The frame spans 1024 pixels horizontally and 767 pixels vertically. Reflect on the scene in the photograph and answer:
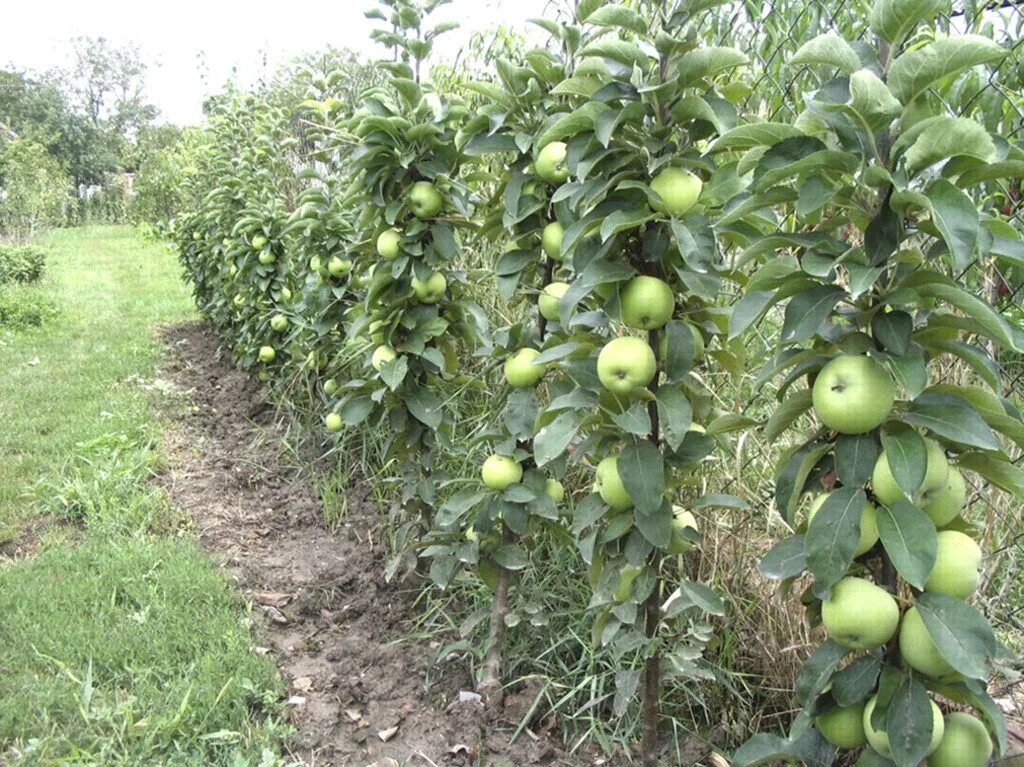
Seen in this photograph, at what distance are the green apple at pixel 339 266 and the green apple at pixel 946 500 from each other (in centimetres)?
310

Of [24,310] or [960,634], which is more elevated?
[960,634]

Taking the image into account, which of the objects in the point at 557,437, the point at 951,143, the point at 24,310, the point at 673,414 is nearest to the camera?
the point at 951,143

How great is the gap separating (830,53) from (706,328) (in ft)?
2.44

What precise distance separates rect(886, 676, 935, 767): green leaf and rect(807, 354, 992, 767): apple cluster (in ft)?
0.12

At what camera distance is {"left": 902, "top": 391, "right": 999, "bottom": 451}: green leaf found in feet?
4.18

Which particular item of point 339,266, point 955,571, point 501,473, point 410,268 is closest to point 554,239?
point 501,473

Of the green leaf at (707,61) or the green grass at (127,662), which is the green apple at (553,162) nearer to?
the green leaf at (707,61)

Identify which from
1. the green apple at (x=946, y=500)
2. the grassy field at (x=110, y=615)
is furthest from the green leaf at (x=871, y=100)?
the grassy field at (x=110, y=615)

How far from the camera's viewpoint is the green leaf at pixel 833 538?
1.32m

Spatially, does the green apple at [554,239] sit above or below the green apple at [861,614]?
above

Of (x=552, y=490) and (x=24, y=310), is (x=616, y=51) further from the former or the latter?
(x=24, y=310)

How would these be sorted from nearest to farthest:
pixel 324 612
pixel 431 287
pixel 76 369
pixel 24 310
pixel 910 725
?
pixel 910 725
pixel 431 287
pixel 324 612
pixel 76 369
pixel 24 310

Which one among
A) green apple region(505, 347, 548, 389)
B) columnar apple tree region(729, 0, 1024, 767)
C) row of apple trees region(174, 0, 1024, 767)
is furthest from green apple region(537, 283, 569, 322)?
columnar apple tree region(729, 0, 1024, 767)

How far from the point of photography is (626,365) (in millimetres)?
1682
